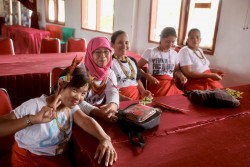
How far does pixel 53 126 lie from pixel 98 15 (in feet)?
17.5

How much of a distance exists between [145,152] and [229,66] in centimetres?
255

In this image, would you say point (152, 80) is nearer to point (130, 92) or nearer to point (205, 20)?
point (130, 92)

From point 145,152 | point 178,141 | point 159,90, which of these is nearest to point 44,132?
point 145,152

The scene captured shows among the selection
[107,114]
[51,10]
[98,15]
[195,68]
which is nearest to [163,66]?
[195,68]

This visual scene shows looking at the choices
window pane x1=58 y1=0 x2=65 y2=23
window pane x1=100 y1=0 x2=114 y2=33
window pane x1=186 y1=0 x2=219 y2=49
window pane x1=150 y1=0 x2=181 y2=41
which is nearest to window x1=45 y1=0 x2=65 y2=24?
window pane x1=58 y1=0 x2=65 y2=23

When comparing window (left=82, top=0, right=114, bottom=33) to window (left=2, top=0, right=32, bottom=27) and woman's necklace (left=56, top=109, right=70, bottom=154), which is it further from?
woman's necklace (left=56, top=109, right=70, bottom=154)

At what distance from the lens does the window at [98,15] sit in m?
5.67

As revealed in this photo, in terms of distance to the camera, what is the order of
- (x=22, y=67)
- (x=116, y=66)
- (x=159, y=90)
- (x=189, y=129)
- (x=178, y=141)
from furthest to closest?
(x=22, y=67)
(x=159, y=90)
(x=116, y=66)
(x=189, y=129)
(x=178, y=141)

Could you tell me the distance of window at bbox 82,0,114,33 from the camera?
567 centimetres

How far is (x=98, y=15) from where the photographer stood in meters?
6.07

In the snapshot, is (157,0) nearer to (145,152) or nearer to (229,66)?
(229,66)

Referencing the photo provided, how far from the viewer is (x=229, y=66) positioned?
310 centimetres

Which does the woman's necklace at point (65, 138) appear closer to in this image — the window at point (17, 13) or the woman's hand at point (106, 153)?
the woman's hand at point (106, 153)

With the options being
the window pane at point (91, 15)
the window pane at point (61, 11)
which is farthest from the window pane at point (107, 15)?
the window pane at point (61, 11)
